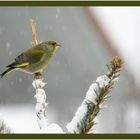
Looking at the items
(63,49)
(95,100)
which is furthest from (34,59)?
(63,49)

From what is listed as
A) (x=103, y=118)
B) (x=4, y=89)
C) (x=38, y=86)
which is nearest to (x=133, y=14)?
(x=4, y=89)

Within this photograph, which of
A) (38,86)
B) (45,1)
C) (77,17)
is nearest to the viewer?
(38,86)

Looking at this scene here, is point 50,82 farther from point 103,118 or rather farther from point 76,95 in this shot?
point 103,118

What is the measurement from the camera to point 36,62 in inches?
120

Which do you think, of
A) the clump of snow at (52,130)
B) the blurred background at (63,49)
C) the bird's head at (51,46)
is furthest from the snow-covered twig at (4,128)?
the blurred background at (63,49)

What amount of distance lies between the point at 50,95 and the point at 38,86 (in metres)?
7.72

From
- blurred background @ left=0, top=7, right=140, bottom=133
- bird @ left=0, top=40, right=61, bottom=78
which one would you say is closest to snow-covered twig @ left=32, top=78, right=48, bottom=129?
bird @ left=0, top=40, right=61, bottom=78

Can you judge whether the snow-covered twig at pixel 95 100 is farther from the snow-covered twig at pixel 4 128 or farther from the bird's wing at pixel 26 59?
the bird's wing at pixel 26 59

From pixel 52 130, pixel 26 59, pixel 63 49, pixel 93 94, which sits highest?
pixel 63 49

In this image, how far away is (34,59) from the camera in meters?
3.03

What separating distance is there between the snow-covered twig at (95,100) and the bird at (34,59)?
916 mm

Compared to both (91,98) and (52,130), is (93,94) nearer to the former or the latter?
(91,98)

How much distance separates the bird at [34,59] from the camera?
8.91 feet

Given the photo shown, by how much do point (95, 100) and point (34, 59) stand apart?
4.52ft
